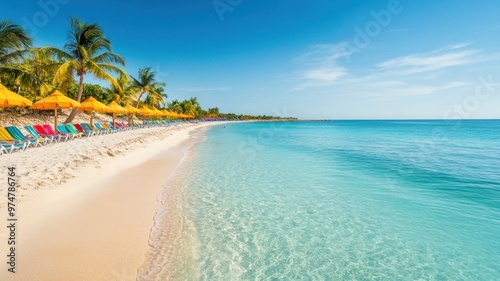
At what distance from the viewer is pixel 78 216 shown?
433 centimetres

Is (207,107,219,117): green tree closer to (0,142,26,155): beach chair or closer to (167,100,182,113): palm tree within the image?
(167,100,182,113): palm tree

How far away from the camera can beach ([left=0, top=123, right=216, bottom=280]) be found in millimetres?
2957

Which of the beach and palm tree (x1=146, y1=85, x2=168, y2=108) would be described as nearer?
the beach

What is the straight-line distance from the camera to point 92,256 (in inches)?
125

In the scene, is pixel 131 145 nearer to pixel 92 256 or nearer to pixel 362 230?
pixel 92 256

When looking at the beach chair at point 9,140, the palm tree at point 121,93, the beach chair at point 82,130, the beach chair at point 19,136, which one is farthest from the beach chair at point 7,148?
the palm tree at point 121,93

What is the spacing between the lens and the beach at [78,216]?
2.96 metres

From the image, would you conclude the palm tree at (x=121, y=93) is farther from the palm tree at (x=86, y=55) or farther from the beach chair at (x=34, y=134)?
the beach chair at (x=34, y=134)

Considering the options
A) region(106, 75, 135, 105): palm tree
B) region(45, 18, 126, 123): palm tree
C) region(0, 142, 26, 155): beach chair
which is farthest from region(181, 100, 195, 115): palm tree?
region(0, 142, 26, 155): beach chair

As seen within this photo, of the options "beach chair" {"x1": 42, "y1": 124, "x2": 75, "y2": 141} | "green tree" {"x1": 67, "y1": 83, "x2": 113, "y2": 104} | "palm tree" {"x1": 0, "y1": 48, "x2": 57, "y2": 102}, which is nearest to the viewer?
"beach chair" {"x1": 42, "y1": 124, "x2": 75, "y2": 141}

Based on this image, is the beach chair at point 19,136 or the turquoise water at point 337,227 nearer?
the turquoise water at point 337,227

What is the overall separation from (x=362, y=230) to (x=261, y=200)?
232 centimetres

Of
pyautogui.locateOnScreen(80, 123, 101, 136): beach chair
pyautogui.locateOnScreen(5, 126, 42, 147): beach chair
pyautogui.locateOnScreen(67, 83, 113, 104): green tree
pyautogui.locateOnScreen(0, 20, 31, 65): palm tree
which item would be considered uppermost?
pyautogui.locateOnScreen(0, 20, 31, 65): palm tree

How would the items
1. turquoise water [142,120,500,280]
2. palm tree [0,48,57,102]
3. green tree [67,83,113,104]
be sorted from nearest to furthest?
turquoise water [142,120,500,280] < palm tree [0,48,57,102] < green tree [67,83,113,104]
